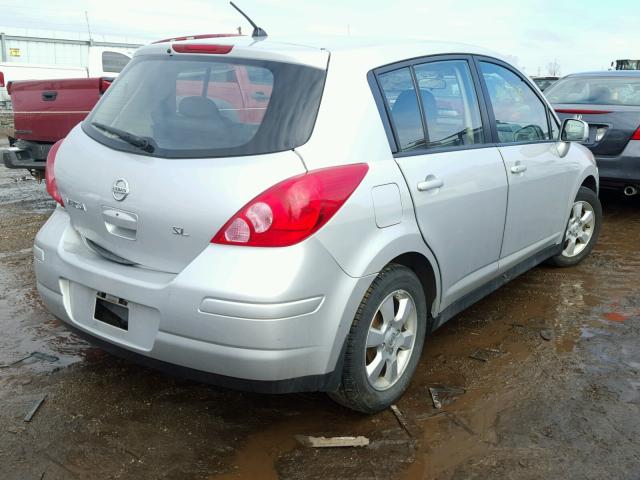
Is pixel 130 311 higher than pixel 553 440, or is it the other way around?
pixel 130 311

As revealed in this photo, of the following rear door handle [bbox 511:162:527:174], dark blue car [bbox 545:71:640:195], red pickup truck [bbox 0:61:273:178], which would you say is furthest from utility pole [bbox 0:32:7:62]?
rear door handle [bbox 511:162:527:174]

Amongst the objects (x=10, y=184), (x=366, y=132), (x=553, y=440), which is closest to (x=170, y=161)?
(x=366, y=132)

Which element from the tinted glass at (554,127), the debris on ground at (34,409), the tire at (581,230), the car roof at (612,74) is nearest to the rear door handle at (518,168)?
the tinted glass at (554,127)

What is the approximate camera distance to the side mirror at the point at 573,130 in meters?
4.49

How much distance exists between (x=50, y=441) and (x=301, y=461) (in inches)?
42.5

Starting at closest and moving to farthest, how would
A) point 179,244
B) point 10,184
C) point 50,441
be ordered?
point 179,244, point 50,441, point 10,184

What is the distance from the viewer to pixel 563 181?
4.45 m

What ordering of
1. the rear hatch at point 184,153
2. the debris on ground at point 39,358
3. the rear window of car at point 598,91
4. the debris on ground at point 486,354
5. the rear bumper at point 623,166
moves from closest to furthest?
the rear hatch at point 184,153 → the debris on ground at point 39,358 → the debris on ground at point 486,354 → the rear bumper at point 623,166 → the rear window of car at point 598,91

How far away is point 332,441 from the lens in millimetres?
2773

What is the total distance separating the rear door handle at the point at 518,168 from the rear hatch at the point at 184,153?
1519 mm

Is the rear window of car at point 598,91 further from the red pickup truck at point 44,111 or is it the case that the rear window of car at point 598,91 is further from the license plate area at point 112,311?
the license plate area at point 112,311

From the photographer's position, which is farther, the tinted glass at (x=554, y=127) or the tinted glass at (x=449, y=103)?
the tinted glass at (x=554, y=127)

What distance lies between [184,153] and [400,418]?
5.04 feet

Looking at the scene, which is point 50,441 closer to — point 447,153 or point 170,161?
point 170,161
